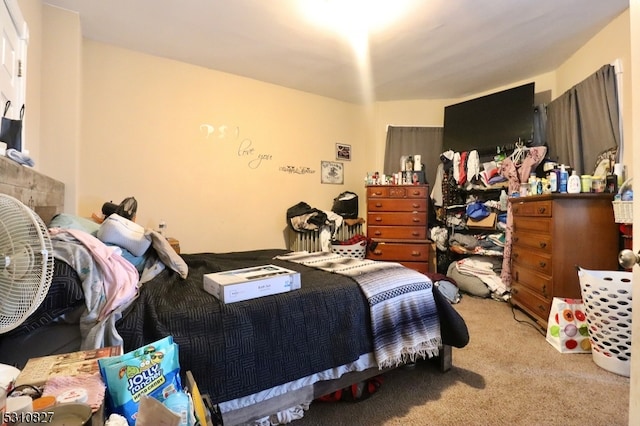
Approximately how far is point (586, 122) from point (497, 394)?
2382mm

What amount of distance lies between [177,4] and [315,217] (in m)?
2.20

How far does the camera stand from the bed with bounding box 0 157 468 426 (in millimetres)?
1022

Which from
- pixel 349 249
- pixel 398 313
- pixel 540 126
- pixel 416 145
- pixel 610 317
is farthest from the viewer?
pixel 416 145

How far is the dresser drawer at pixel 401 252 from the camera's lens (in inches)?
143

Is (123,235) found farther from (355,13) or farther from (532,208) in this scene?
(532,208)

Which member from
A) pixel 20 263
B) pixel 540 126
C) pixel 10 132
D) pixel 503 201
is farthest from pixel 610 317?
pixel 10 132

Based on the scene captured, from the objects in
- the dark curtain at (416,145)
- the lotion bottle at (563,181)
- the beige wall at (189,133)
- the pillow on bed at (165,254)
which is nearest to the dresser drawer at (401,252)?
the beige wall at (189,133)

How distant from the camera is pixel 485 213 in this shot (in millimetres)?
3447

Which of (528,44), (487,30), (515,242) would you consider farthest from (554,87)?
(515,242)

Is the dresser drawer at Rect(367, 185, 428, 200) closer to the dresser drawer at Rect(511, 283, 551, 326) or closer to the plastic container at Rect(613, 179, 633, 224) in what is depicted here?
the dresser drawer at Rect(511, 283, 551, 326)

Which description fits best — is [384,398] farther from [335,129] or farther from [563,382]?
[335,129]

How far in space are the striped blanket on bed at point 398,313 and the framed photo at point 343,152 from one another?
250 centimetres

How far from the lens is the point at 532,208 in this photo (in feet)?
8.32

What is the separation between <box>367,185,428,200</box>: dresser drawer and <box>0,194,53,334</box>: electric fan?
3280 mm
